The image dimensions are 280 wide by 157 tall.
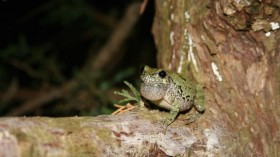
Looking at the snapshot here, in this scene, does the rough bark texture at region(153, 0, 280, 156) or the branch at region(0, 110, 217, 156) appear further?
the rough bark texture at region(153, 0, 280, 156)

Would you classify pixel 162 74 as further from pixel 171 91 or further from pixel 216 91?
pixel 216 91

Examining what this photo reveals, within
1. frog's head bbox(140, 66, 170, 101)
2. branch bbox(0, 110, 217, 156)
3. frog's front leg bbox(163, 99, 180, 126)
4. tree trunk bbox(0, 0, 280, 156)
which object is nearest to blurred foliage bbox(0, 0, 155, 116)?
tree trunk bbox(0, 0, 280, 156)

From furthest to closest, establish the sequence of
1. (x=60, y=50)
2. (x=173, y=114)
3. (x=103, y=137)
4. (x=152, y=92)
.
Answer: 1. (x=60, y=50)
2. (x=152, y=92)
3. (x=173, y=114)
4. (x=103, y=137)

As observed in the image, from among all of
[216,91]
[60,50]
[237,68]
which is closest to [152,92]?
[216,91]

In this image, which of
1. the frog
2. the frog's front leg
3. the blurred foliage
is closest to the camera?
the frog's front leg

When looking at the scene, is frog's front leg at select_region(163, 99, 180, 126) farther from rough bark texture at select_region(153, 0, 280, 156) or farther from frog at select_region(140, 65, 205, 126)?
rough bark texture at select_region(153, 0, 280, 156)

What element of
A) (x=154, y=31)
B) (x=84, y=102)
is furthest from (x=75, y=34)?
(x=154, y=31)
